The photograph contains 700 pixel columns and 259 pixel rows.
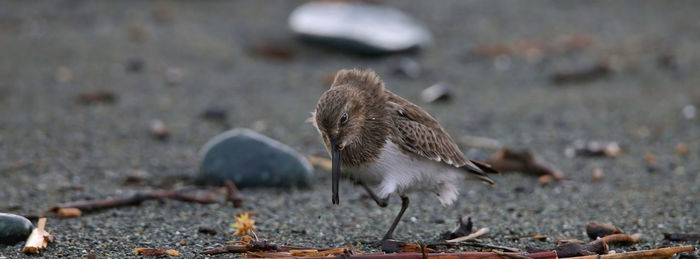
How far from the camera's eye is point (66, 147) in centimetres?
670

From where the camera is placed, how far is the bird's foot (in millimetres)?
4016

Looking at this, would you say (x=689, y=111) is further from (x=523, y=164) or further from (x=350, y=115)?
(x=350, y=115)

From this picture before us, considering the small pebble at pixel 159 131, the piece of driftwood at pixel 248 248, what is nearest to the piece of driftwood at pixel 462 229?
the piece of driftwood at pixel 248 248

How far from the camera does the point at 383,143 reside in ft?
13.9

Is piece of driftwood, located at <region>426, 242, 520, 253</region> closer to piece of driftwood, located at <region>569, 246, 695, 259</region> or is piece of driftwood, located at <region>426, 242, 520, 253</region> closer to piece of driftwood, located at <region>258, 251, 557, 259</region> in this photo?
piece of driftwood, located at <region>258, 251, 557, 259</region>

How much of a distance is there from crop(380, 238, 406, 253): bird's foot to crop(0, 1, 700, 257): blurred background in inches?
14.9

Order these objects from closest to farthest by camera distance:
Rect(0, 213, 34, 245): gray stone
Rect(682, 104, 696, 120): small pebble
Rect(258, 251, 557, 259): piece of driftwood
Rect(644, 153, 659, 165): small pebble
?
Rect(258, 251, 557, 259): piece of driftwood → Rect(0, 213, 34, 245): gray stone → Rect(644, 153, 659, 165): small pebble → Rect(682, 104, 696, 120): small pebble

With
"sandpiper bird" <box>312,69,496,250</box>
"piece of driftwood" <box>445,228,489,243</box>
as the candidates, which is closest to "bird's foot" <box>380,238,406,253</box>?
"sandpiper bird" <box>312,69,496,250</box>

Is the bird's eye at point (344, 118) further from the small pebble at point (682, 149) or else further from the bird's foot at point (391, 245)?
the small pebble at point (682, 149)

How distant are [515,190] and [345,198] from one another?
51.7 inches

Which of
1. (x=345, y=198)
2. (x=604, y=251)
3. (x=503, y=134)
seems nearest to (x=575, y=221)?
(x=604, y=251)

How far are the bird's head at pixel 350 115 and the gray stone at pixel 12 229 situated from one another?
1.61 m

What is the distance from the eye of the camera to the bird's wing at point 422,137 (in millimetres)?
4297

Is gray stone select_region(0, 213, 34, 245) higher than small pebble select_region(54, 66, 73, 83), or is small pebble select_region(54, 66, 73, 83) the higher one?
small pebble select_region(54, 66, 73, 83)
